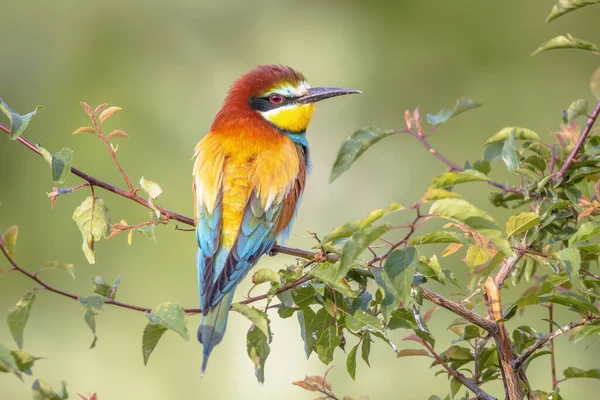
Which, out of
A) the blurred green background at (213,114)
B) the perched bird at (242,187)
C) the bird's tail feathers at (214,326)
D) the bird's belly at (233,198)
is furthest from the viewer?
the blurred green background at (213,114)

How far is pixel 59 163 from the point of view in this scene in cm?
146

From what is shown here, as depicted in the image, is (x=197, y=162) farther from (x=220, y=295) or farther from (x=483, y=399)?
(x=483, y=399)

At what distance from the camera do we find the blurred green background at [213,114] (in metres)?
3.53

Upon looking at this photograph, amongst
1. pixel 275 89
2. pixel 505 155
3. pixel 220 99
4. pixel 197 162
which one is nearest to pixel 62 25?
pixel 220 99

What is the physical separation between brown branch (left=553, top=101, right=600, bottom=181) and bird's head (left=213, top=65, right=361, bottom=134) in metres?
1.09

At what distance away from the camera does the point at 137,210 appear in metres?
3.91

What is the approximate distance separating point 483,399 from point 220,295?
0.63 metres

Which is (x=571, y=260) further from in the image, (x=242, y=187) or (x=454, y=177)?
(x=242, y=187)

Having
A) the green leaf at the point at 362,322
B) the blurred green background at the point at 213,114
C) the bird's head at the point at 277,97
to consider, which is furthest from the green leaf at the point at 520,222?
the blurred green background at the point at 213,114

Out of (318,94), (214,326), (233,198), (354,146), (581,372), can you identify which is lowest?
(581,372)

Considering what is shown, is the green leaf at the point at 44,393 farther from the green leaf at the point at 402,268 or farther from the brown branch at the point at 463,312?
the brown branch at the point at 463,312

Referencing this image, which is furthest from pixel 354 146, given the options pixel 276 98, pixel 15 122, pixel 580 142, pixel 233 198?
pixel 276 98

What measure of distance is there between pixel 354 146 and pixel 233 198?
745 millimetres

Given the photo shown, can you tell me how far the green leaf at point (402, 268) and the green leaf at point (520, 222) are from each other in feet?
0.94
